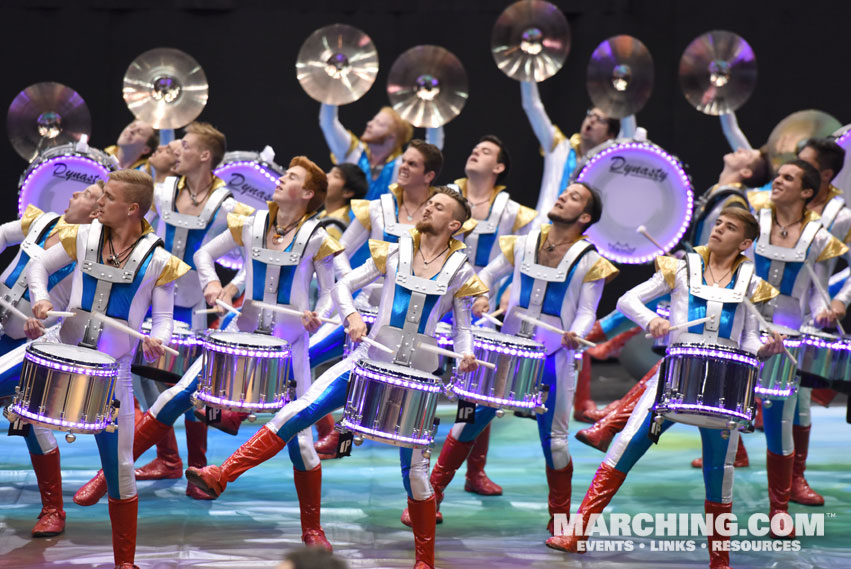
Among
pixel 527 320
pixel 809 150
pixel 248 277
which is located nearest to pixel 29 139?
pixel 248 277

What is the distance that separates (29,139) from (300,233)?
92.6 inches

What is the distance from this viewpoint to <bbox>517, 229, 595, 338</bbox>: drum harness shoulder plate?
5648 mm

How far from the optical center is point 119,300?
482cm

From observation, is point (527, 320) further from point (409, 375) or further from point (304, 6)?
point (304, 6)

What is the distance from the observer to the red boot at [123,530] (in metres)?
4.75

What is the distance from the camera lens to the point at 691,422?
5.04 m

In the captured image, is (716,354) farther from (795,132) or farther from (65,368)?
(795,132)

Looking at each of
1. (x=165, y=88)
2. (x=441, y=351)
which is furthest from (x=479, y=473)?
(x=165, y=88)

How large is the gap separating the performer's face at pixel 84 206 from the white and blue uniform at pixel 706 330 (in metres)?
2.43

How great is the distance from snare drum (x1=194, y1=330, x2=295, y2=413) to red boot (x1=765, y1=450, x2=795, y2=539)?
2.54 metres

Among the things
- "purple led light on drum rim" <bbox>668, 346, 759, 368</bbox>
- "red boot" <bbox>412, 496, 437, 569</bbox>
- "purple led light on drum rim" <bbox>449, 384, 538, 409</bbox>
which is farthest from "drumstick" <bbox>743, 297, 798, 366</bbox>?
"red boot" <bbox>412, 496, 437, 569</bbox>

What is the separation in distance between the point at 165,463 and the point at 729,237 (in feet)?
10.1

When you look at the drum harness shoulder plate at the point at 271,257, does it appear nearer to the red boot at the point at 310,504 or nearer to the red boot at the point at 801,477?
the red boot at the point at 310,504

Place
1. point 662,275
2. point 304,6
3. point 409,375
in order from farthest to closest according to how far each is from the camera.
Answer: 1. point 304,6
2. point 662,275
3. point 409,375
